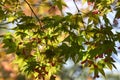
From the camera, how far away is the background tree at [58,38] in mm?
3510

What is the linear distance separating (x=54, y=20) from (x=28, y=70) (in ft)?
2.44

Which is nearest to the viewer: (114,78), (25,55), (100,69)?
(100,69)

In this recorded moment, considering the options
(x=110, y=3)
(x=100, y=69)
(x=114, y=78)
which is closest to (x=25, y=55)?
(x=100, y=69)

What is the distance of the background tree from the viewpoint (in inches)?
138

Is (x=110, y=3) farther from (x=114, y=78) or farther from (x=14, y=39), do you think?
(x=114, y=78)

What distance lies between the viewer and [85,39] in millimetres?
3758

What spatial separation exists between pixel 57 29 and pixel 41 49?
683mm

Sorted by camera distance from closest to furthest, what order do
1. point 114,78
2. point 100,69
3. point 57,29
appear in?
1. point 57,29
2. point 100,69
3. point 114,78

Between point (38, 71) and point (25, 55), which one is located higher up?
point (25, 55)

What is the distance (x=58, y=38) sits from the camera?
4109 millimetres

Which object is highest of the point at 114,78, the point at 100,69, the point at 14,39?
the point at 114,78

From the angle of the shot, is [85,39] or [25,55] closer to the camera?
[85,39]

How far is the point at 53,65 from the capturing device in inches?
166

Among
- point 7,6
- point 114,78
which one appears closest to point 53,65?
point 7,6
